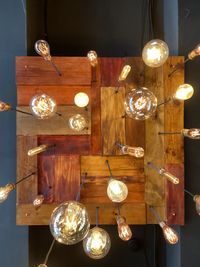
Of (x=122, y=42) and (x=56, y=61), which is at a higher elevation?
(x=122, y=42)

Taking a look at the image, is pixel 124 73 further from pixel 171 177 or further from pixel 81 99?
pixel 171 177

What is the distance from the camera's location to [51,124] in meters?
1.45

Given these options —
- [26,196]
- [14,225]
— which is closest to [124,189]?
[26,196]

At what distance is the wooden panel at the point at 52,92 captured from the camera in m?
1.44

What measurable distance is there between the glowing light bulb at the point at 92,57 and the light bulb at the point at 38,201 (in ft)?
2.83

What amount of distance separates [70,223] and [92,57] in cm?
89

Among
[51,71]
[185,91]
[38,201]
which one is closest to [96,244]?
[38,201]

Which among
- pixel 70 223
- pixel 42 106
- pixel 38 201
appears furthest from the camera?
pixel 38 201

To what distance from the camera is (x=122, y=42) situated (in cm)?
183

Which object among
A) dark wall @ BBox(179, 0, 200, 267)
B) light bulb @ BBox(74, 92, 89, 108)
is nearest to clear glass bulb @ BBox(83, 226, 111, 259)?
dark wall @ BBox(179, 0, 200, 267)

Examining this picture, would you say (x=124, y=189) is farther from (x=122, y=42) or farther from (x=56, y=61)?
(x=122, y=42)

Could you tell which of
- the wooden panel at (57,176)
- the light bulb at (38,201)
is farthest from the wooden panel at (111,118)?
the light bulb at (38,201)

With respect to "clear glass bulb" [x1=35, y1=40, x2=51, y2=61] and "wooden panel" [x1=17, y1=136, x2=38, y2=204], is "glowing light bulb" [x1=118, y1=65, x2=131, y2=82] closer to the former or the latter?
"clear glass bulb" [x1=35, y1=40, x2=51, y2=61]

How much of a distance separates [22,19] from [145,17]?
95cm
